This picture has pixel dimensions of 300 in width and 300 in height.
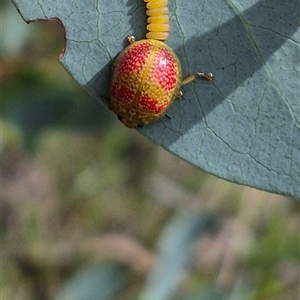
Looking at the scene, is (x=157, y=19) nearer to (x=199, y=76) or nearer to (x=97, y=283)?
(x=199, y=76)

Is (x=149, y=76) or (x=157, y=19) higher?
(x=157, y=19)

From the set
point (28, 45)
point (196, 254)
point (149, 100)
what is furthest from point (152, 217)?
point (149, 100)

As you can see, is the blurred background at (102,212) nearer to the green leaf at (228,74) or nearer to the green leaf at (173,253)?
the green leaf at (173,253)

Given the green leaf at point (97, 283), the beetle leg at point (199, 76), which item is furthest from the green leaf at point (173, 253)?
the beetle leg at point (199, 76)

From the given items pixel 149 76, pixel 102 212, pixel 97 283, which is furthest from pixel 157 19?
pixel 102 212

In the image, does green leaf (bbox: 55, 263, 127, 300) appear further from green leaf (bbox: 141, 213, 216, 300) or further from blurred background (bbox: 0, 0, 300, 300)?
green leaf (bbox: 141, 213, 216, 300)

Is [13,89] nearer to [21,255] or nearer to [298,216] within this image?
[21,255]
